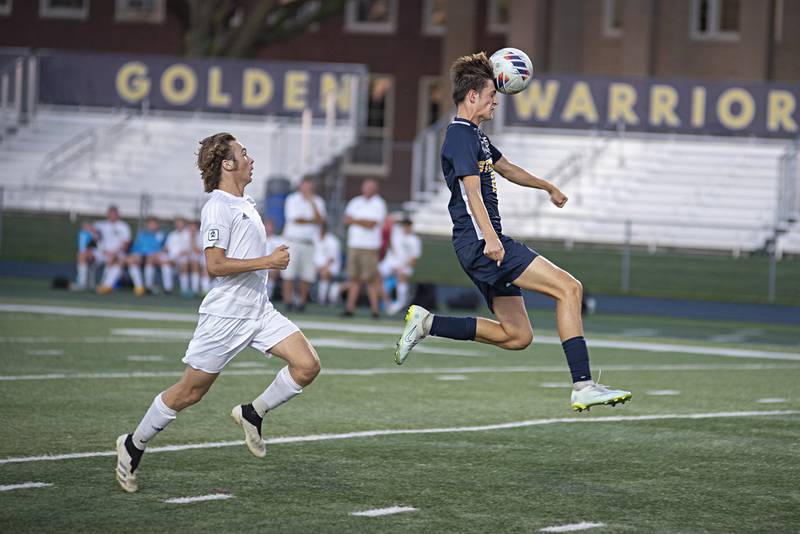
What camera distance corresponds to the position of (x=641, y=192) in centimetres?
3056

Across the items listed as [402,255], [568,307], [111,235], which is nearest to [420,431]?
[568,307]

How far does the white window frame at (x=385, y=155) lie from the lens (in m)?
40.2

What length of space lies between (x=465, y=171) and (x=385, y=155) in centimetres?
3324

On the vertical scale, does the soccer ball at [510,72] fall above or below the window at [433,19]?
below

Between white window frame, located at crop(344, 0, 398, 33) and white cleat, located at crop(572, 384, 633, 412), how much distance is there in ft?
119

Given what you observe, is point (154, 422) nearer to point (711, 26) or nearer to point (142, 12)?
point (711, 26)

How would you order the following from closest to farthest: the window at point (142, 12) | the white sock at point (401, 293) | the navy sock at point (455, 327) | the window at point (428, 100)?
1. the navy sock at point (455, 327)
2. the white sock at point (401, 293)
3. the window at point (428, 100)
4. the window at point (142, 12)

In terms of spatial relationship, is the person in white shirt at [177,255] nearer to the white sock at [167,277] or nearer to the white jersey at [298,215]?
the white sock at [167,277]

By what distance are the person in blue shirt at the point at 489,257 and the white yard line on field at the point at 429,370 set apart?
387cm

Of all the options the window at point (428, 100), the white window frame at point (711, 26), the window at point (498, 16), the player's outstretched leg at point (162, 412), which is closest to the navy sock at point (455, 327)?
the player's outstretched leg at point (162, 412)

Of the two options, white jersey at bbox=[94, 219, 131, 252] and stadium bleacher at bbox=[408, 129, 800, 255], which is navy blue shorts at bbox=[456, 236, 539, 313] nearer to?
white jersey at bbox=[94, 219, 131, 252]

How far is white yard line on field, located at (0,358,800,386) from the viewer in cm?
1134

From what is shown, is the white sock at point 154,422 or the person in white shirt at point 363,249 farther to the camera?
the person in white shirt at point 363,249

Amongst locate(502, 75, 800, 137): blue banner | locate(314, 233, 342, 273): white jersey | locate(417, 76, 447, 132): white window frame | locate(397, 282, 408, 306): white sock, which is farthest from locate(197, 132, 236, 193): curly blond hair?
locate(417, 76, 447, 132): white window frame
